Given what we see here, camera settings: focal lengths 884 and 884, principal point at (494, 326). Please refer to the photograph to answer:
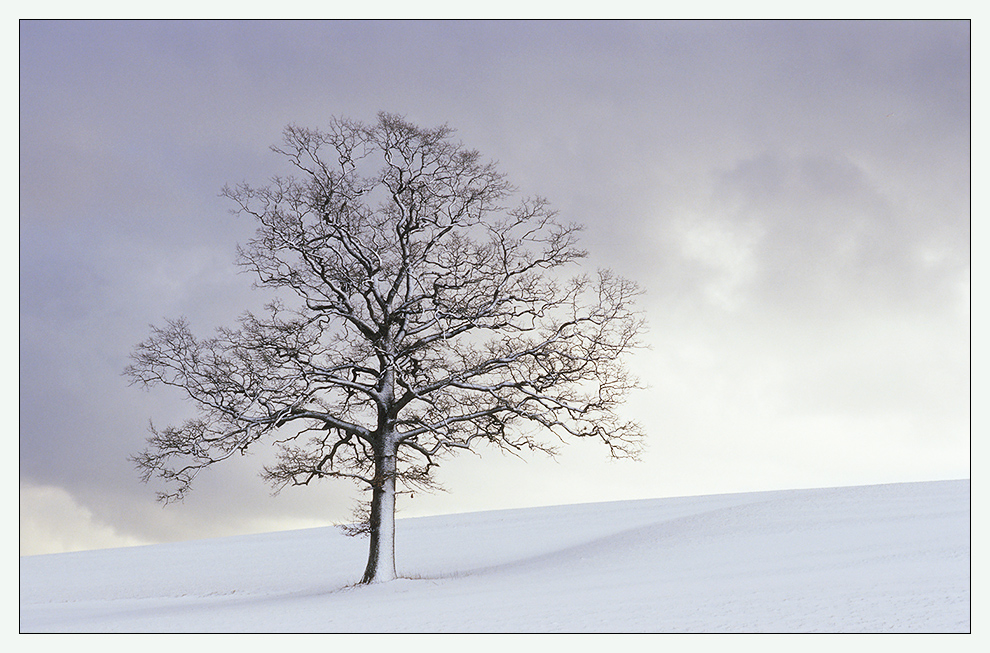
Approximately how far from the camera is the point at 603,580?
18.1 metres

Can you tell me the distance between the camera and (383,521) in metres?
20.5

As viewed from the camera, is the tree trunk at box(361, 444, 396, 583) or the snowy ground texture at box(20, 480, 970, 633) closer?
the snowy ground texture at box(20, 480, 970, 633)

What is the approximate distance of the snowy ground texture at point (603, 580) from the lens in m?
14.1

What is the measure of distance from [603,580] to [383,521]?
5.41 meters

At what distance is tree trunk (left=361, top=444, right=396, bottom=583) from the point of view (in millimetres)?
20359

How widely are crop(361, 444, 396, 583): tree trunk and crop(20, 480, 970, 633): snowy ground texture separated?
0.54m

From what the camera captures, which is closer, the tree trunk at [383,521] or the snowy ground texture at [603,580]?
the snowy ground texture at [603,580]

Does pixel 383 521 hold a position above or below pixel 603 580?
above

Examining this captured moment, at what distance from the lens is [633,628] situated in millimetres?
13312

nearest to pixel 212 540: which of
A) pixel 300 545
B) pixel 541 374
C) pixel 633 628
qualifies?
pixel 300 545

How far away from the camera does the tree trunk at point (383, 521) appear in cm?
2036

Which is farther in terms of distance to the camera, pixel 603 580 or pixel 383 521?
pixel 383 521

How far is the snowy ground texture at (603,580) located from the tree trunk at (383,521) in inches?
21.1
